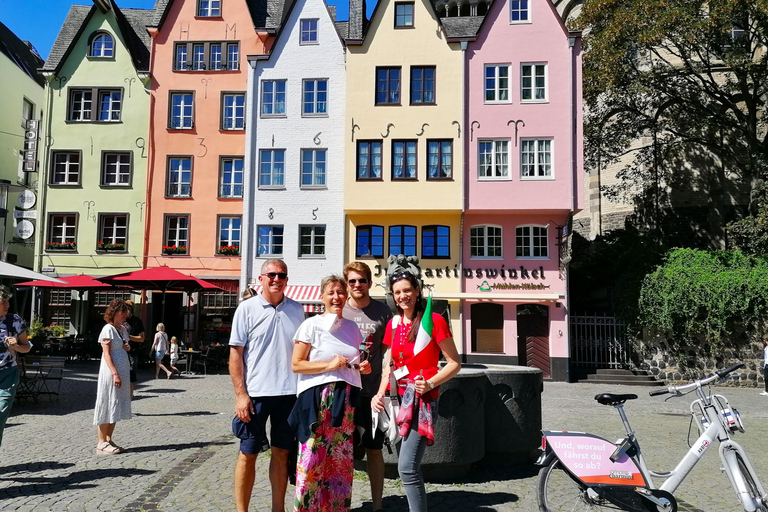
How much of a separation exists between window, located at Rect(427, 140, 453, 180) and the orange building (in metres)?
8.04

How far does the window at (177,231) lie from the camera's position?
2702cm

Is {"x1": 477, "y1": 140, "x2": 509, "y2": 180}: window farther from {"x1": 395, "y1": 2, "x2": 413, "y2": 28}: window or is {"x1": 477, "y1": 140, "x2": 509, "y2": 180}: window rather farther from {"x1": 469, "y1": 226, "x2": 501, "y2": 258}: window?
{"x1": 395, "y1": 2, "x2": 413, "y2": 28}: window

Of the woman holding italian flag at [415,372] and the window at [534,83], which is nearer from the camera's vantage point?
the woman holding italian flag at [415,372]

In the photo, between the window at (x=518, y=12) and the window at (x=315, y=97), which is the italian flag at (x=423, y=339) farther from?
the window at (x=518, y=12)

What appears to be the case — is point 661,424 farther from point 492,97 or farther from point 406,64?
point 406,64

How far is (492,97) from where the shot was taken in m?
24.4

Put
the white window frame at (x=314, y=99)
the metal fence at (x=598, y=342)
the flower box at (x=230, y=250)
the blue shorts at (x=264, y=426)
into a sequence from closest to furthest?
the blue shorts at (x=264, y=426), the metal fence at (x=598, y=342), the white window frame at (x=314, y=99), the flower box at (x=230, y=250)

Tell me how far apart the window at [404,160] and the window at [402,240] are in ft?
6.31

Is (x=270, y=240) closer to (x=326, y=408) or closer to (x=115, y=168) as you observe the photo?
(x=115, y=168)

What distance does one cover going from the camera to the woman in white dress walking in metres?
7.78

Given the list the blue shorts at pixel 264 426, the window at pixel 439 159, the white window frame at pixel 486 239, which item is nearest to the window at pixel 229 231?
the window at pixel 439 159

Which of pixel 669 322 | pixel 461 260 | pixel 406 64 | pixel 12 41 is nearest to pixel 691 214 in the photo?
pixel 669 322

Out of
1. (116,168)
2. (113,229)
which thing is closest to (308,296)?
(113,229)

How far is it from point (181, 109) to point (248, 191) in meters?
5.16
